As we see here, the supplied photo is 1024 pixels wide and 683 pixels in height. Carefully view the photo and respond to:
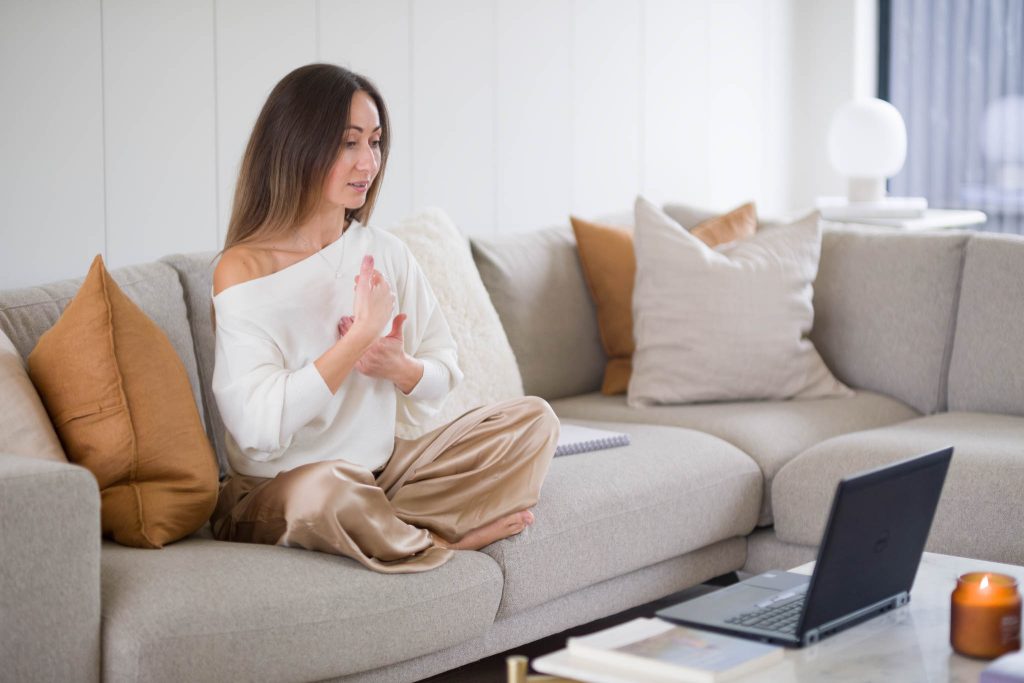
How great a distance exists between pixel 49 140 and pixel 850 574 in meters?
1.90

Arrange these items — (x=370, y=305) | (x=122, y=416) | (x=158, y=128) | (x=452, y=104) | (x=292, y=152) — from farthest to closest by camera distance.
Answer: (x=452, y=104) → (x=158, y=128) → (x=292, y=152) → (x=370, y=305) → (x=122, y=416)

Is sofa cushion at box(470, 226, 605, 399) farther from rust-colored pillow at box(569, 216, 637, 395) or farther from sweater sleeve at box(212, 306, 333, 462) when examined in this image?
sweater sleeve at box(212, 306, 333, 462)

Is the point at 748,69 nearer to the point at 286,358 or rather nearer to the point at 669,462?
the point at 669,462

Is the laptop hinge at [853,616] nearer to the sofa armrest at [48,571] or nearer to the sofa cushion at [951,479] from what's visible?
the sofa cushion at [951,479]

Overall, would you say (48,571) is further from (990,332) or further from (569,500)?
(990,332)

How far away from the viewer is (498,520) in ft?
7.26

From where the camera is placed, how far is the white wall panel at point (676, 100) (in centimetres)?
436

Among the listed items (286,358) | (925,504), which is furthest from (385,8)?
(925,504)

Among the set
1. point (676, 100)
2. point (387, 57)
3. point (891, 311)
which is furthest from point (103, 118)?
point (676, 100)

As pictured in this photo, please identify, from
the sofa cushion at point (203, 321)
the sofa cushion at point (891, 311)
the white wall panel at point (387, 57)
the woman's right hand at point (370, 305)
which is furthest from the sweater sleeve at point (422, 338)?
the sofa cushion at point (891, 311)

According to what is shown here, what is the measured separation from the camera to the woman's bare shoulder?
87.4 inches

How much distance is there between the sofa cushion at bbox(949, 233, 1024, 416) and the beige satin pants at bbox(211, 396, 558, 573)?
4.26ft

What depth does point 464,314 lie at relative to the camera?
9.31 ft

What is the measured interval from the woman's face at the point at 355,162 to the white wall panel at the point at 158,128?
2.56 feet
